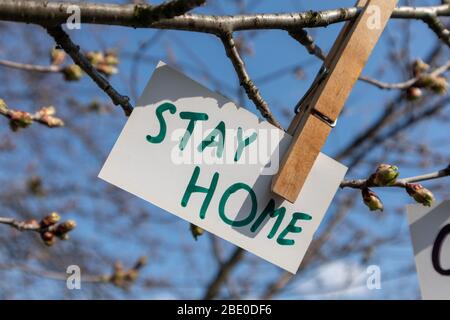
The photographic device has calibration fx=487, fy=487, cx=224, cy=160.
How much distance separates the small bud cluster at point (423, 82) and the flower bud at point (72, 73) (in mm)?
1189

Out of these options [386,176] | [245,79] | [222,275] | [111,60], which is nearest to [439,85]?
[386,176]

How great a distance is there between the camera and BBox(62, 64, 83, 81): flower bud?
5.72 feet

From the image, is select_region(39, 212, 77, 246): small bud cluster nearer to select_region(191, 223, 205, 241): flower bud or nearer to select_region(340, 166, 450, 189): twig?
select_region(191, 223, 205, 241): flower bud

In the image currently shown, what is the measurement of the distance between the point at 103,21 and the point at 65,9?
66 millimetres

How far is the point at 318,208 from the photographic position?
2.97 feet

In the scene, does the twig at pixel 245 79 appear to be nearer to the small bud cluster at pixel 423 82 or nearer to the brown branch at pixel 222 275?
the small bud cluster at pixel 423 82

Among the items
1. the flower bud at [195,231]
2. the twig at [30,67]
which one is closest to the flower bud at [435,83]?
the flower bud at [195,231]

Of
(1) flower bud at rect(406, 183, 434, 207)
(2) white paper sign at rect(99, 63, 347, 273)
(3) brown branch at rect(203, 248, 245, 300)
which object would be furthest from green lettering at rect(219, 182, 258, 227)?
(3) brown branch at rect(203, 248, 245, 300)

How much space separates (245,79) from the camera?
3.26 ft

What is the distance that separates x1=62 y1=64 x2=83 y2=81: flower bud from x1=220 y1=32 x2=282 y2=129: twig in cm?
93

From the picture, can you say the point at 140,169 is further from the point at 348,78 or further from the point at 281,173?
the point at 348,78

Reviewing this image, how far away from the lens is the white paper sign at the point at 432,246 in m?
1.14

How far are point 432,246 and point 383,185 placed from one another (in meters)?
0.28
